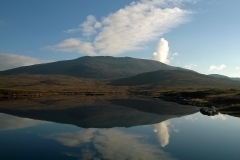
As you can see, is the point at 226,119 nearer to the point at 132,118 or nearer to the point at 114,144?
the point at 132,118

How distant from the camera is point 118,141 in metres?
33.5

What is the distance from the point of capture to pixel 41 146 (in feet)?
99.9

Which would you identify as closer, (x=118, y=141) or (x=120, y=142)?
(x=120, y=142)

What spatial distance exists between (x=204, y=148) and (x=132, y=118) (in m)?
27.5

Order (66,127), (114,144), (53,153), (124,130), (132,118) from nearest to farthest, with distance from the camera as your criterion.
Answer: (53,153) < (114,144) < (124,130) < (66,127) < (132,118)

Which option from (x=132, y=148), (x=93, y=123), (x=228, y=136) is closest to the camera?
(x=132, y=148)

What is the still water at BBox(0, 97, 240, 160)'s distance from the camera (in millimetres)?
26203

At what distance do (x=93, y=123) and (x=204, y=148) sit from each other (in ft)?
82.0

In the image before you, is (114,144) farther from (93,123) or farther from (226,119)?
(226,119)

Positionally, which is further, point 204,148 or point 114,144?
point 114,144

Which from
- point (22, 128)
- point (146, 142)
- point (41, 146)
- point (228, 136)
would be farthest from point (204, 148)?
point (22, 128)

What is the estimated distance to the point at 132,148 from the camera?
96.2 ft

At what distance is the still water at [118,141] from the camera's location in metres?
26.2

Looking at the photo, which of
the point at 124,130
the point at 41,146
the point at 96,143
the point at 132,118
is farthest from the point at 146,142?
the point at 132,118
